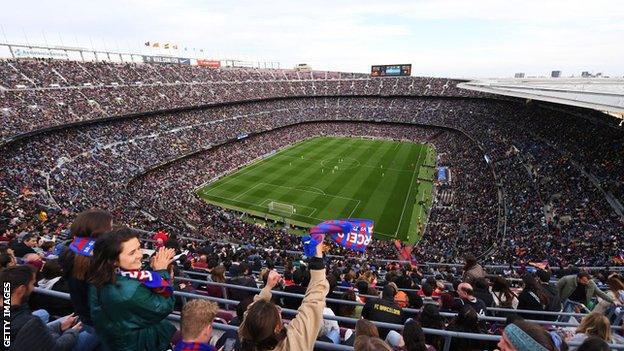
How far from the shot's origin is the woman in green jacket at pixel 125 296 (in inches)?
120

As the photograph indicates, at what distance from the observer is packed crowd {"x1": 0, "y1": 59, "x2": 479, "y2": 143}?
35906 millimetres

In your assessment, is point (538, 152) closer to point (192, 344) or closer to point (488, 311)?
point (488, 311)

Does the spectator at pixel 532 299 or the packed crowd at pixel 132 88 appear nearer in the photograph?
the spectator at pixel 532 299

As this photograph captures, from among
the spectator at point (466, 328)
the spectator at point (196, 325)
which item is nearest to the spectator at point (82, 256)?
the spectator at point (196, 325)

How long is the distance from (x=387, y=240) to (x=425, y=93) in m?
56.0

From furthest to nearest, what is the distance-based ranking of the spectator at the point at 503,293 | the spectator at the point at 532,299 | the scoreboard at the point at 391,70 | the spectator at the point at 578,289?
the scoreboard at the point at 391,70 → the spectator at the point at 578,289 → the spectator at the point at 503,293 → the spectator at the point at 532,299

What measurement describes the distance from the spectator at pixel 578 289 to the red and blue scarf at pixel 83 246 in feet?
30.8

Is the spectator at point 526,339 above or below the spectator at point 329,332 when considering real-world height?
above

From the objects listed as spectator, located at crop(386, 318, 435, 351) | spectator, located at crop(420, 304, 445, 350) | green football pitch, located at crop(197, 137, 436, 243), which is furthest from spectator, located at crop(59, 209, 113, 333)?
green football pitch, located at crop(197, 137, 436, 243)

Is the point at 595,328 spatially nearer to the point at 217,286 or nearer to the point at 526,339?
the point at 526,339

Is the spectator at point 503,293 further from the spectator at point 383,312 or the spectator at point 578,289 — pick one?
the spectator at point 383,312

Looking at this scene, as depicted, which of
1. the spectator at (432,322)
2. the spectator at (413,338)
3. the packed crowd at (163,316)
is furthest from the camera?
the spectator at (432,322)

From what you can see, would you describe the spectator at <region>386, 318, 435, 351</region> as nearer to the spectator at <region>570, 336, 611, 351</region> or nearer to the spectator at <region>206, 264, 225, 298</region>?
the spectator at <region>570, 336, 611, 351</region>

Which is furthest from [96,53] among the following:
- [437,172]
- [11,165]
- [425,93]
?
[425,93]
